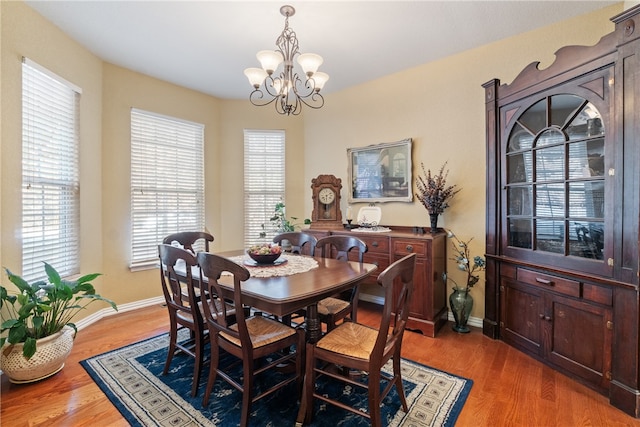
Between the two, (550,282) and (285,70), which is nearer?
(550,282)

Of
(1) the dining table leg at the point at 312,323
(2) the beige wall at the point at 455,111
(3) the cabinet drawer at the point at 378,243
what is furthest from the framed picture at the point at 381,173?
(1) the dining table leg at the point at 312,323

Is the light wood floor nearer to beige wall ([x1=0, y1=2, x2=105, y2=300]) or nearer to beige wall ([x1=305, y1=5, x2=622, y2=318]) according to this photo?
beige wall ([x1=305, y1=5, x2=622, y2=318])

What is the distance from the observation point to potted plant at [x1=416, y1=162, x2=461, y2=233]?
3.07 metres

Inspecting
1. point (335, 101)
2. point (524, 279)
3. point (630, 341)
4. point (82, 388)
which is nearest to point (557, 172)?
point (524, 279)

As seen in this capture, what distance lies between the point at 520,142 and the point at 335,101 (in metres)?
2.49

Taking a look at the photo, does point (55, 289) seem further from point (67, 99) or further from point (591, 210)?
point (591, 210)

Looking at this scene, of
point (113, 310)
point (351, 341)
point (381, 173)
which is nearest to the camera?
point (351, 341)

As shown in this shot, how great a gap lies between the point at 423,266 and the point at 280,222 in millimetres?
2302

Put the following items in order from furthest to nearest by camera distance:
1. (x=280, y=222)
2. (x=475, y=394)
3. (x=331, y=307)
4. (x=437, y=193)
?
(x=280, y=222) → (x=437, y=193) → (x=331, y=307) → (x=475, y=394)

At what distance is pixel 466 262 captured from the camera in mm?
2893

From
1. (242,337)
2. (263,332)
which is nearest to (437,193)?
(263,332)

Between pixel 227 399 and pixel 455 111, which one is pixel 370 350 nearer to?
pixel 227 399

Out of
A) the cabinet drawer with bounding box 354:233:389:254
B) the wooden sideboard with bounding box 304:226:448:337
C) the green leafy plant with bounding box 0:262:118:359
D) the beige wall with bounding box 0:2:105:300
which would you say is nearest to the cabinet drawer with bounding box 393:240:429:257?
the wooden sideboard with bounding box 304:226:448:337

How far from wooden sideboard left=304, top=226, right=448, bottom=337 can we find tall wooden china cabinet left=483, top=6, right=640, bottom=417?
45cm
